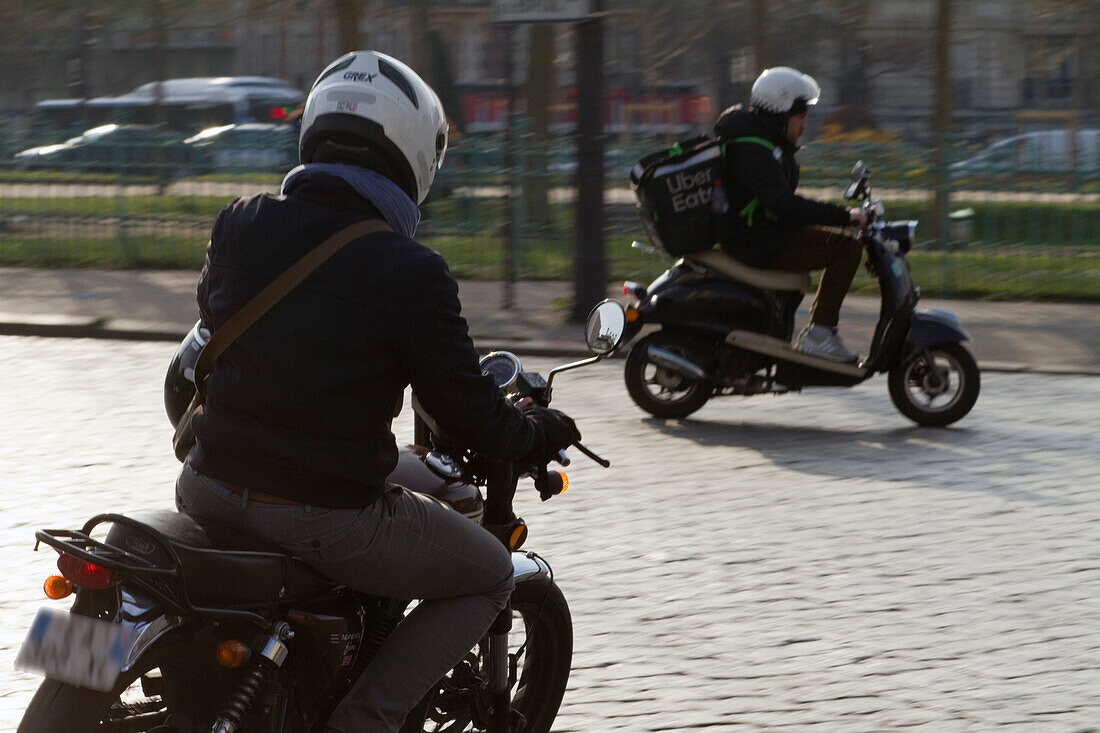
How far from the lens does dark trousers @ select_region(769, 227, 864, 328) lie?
834 cm

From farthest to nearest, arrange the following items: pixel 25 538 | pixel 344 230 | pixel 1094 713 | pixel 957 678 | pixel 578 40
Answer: pixel 578 40 → pixel 25 538 → pixel 957 678 → pixel 1094 713 → pixel 344 230

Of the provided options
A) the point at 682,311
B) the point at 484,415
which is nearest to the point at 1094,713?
the point at 484,415

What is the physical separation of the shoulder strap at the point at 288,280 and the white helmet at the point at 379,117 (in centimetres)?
20

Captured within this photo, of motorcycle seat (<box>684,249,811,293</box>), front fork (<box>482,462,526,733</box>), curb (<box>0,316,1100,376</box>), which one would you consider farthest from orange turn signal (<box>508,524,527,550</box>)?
curb (<box>0,316,1100,376</box>)

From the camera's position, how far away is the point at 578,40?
11.4m

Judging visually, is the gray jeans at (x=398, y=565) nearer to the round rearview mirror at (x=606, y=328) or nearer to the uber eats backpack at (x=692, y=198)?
the round rearview mirror at (x=606, y=328)

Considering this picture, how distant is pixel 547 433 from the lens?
10.3ft

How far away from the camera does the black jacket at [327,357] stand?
287cm

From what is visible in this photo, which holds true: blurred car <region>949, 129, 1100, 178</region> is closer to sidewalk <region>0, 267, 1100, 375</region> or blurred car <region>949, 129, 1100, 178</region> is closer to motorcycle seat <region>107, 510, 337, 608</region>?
sidewalk <region>0, 267, 1100, 375</region>

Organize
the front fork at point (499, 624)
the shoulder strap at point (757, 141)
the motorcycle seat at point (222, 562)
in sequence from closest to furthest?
the motorcycle seat at point (222, 562)
the front fork at point (499, 624)
the shoulder strap at point (757, 141)

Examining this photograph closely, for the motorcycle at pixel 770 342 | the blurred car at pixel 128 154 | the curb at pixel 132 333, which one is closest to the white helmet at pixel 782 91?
the motorcycle at pixel 770 342

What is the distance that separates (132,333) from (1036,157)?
298 inches

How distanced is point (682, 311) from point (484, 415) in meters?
5.45

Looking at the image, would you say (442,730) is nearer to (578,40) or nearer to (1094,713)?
(1094,713)
